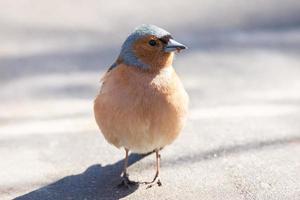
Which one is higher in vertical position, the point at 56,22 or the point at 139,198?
the point at 56,22

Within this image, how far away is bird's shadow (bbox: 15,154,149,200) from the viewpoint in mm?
4590

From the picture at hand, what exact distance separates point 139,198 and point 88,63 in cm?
261

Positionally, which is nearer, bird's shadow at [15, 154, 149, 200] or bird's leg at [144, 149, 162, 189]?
bird's shadow at [15, 154, 149, 200]

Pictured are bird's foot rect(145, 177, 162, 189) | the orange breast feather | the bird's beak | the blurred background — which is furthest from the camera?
the blurred background

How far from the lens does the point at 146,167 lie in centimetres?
501

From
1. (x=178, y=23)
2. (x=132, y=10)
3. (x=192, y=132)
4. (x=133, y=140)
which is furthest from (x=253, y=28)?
(x=133, y=140)

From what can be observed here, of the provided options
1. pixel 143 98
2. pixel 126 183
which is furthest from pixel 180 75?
pixel 143 98

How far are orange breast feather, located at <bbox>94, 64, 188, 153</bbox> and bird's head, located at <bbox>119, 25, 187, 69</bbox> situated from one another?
7 centimetres

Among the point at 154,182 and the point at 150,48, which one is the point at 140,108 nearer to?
the point at 150,48

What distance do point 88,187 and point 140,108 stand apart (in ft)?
2.48

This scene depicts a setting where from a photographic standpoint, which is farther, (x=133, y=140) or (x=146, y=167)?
(x=146, y=167)

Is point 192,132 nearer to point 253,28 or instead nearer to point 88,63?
point 88,63

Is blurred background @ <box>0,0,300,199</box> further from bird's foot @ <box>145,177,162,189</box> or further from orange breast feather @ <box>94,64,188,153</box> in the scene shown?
orange breast feather @ <box>94,64,188,153</box>

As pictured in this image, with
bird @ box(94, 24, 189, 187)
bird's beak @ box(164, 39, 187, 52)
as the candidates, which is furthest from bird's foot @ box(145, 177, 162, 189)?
bird's beak @ box(164, 39, 187, 52)
